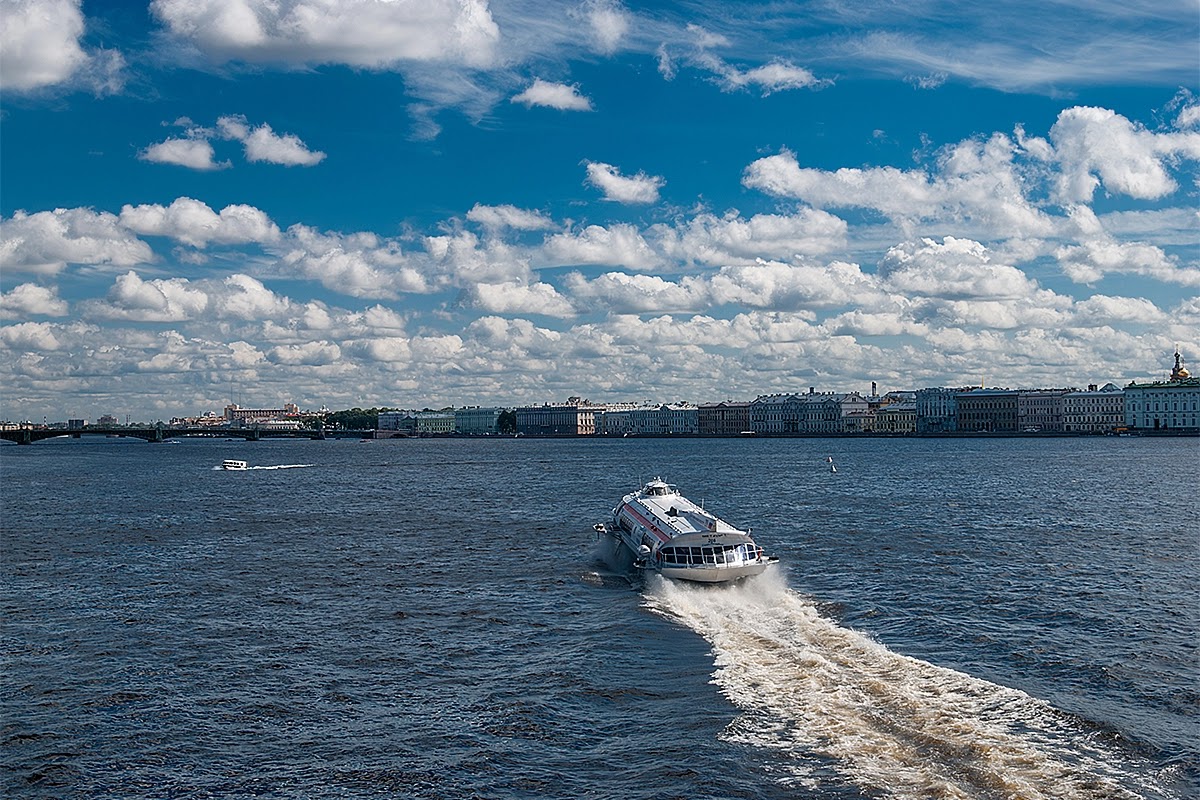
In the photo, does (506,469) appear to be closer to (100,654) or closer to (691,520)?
(691,520)

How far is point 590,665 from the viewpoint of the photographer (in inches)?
915

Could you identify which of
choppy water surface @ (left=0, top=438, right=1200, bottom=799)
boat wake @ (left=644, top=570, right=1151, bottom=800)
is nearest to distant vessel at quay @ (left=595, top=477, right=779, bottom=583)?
choppy water surface @ (left=0, top=438, right=1200, bottom=799)

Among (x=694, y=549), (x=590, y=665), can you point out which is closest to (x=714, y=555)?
(x=694, y=549)

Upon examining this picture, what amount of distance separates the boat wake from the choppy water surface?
0.06 meters

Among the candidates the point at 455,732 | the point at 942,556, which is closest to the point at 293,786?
the point at 455,732

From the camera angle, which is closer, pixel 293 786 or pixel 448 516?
pixel 293 786

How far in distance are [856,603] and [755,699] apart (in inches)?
408

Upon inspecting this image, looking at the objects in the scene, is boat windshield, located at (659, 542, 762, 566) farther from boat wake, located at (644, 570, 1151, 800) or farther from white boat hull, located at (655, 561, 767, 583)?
boat wake, located at (644, 570, 1151, 800)

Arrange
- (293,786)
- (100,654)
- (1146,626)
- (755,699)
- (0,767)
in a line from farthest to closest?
(1146,626), (100,654), (755,699), (0,767), (293,786)

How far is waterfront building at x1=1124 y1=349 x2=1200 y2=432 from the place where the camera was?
18800 centimetres

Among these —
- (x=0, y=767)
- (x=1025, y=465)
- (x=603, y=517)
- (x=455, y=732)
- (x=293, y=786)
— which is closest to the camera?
(x=293, y=786)

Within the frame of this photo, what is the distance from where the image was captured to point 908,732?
1781 cm

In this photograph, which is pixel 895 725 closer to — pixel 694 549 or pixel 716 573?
pixel 716 573

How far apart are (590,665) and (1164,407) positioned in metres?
194
